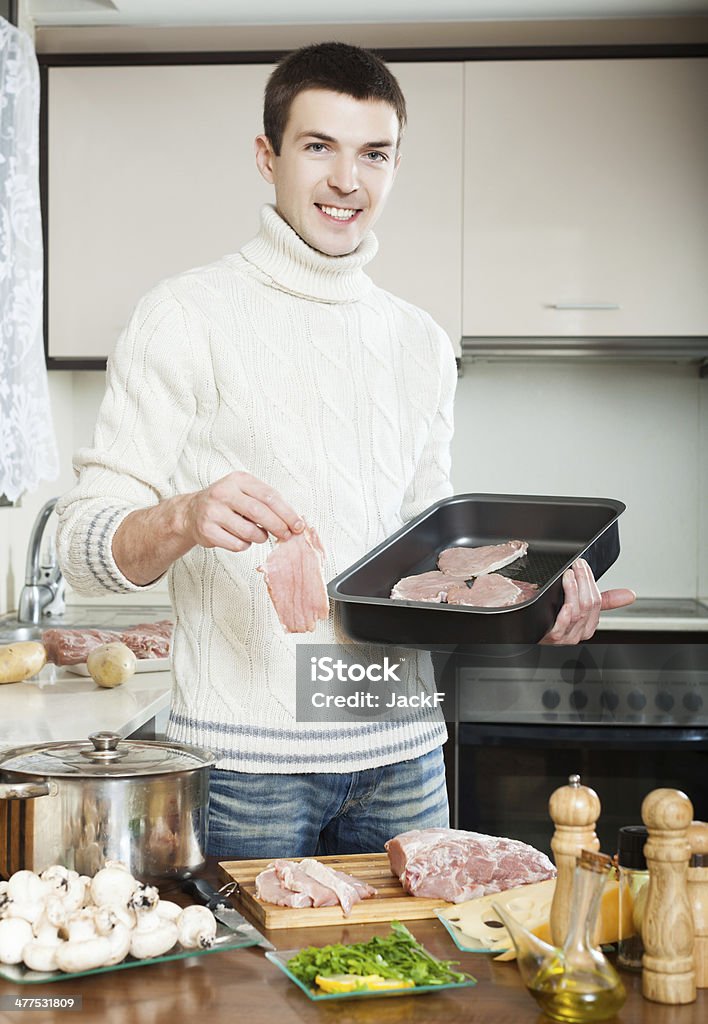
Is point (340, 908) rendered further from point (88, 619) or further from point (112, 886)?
point (88, 619)

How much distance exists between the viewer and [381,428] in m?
1.17

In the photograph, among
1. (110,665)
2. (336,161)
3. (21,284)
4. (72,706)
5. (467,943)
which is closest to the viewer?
(467,943)

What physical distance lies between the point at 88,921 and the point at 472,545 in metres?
0.50

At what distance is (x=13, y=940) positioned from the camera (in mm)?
784

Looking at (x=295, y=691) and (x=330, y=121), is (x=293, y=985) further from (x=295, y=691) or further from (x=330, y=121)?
(x=330, y=121)

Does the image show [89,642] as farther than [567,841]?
Yes

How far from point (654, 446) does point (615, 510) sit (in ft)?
6.17

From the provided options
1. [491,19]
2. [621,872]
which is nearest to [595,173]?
[491,19]

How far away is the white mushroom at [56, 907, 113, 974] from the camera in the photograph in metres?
0.77

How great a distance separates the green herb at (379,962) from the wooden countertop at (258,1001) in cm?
1

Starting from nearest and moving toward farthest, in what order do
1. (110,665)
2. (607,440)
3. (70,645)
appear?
(110,665)
(70,645)
(607,440)

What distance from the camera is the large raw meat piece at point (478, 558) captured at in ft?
3.29

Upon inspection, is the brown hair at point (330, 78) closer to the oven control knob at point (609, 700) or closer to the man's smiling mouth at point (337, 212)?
the man's smiling mouth at point (337, 212)

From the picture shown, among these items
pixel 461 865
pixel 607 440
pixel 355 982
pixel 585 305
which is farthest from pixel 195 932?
pixel 607 440
